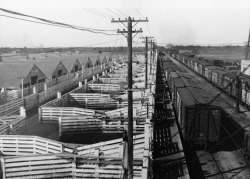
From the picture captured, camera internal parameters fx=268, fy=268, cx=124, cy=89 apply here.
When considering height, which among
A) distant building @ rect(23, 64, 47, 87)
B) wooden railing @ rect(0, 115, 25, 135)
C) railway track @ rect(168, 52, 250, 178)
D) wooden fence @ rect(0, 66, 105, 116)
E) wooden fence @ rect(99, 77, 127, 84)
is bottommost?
railway track @ rect(168, 52, 250, 178)

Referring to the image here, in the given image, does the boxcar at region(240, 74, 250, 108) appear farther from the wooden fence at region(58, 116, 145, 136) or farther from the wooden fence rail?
the wooden fence rail

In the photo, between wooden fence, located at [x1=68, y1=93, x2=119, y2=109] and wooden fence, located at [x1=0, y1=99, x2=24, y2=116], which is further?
wooden fence, located at [x1=68, y1=93, x2=119, y2=109]

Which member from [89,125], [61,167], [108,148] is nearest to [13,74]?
[89,125]

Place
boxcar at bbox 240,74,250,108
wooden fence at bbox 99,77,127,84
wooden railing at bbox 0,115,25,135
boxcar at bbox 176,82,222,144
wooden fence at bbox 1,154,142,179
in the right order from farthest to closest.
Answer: wooden fence at bbox 99,77,127,84 < boxcar at bbox 240,74,250,108 < wooden railing at bbox 0,115,25,135 < boxcar at bbox 176,82,222,144 < wooden fence at bbox 1,154,142,179

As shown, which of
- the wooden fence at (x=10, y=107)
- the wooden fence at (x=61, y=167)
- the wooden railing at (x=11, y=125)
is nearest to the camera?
the wooden fence at (x=61, y=167)

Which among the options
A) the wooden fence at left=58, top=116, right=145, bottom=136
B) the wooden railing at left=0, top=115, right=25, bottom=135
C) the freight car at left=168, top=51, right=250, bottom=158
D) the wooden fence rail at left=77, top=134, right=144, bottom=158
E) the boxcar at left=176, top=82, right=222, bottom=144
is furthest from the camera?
the wooden fence at left=58, top=116, right=145, bottom=136

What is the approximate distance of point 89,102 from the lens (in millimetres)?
28688

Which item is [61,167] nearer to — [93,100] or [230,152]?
[230,152]

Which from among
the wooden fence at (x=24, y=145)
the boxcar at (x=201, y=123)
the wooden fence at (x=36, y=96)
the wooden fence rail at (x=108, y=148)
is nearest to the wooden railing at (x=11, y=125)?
the wooden fence at (x=24, y=145)

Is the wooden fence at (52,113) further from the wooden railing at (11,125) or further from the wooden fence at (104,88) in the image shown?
the wooden fence at (104,88)

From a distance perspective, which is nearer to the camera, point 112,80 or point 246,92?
point 246,92

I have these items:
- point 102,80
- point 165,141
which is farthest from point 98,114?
point 102,80

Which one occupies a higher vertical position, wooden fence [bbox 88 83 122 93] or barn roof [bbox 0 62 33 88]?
barn roof [bbox 0 62 33 88]

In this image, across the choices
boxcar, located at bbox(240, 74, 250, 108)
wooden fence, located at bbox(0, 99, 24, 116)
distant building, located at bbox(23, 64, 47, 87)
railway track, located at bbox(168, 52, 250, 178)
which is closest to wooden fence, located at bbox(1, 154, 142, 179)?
railway track, located at bbox(168, 52, 250, 178)
